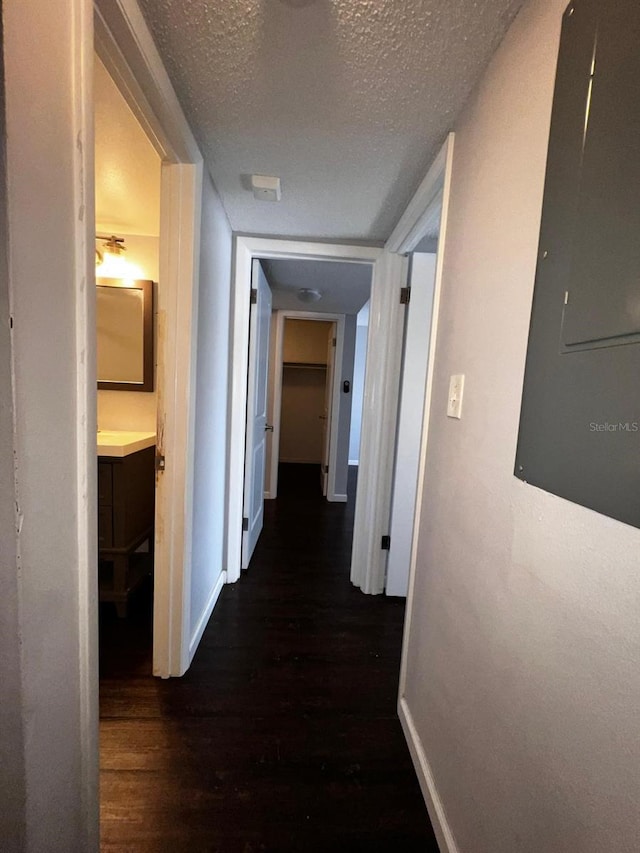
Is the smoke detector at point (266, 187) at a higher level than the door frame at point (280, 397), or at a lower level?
higher

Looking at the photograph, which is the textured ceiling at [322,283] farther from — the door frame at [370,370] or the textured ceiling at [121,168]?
the textured ceiling at [121,168]

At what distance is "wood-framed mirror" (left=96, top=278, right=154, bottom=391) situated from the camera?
6.70 feet

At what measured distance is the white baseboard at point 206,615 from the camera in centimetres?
155

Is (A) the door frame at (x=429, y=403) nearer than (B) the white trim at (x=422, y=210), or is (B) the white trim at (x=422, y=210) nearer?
(A) the door frame at (x=429, y=403)

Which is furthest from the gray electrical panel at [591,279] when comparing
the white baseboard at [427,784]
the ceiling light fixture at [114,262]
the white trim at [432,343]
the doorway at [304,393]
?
the doorway at [304,393]

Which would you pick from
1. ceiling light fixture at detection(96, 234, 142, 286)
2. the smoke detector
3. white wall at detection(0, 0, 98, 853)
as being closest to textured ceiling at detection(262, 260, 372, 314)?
the smoke detector

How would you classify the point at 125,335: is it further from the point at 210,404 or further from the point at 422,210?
the point at 422,210

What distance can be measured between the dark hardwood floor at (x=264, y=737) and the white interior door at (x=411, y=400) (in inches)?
19.7

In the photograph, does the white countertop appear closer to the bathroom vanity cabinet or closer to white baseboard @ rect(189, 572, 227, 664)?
the bathroom vanity cabinet

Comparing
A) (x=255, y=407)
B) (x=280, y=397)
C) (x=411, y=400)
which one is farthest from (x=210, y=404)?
(x=280, y=397)

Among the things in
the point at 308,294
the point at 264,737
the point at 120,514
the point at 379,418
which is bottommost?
the point at 264,737

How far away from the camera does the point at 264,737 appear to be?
4.02ft

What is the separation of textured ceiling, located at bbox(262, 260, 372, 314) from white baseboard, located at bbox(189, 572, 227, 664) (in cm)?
205

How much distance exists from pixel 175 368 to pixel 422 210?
3.93 feet
